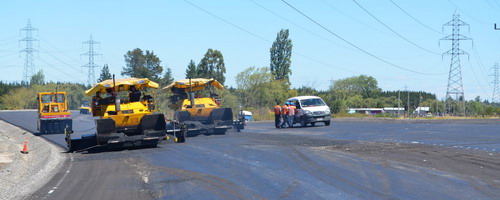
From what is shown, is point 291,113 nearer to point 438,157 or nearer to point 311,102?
point 311,102

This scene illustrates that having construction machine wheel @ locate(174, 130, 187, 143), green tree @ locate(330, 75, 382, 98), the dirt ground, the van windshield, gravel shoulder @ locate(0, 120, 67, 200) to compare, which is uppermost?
green tree @ locate(330, 75, 382, 98)

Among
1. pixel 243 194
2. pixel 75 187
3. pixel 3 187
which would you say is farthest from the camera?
pixel 3 187

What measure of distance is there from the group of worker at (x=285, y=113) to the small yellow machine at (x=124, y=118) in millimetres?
14738

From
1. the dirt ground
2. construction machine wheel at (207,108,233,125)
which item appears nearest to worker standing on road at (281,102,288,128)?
construction machine wheel at (207,108,233,125)

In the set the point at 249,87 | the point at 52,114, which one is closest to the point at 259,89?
the point at 249,87

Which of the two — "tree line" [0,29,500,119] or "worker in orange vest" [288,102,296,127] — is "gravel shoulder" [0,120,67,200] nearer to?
"worker in orange vest" [288,102,296,127]

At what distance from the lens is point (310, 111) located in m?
36.6

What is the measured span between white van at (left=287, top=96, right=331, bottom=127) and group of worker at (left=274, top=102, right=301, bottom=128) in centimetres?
23

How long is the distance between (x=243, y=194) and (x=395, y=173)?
405cm

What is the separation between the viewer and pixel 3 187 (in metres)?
14.4

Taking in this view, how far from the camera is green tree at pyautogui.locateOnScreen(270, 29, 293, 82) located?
99.2 m

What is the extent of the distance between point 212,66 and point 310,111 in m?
45.5

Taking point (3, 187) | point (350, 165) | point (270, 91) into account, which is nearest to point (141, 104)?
point (3, 187)

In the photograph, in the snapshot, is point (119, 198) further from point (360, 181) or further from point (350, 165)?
point (350, 165)
